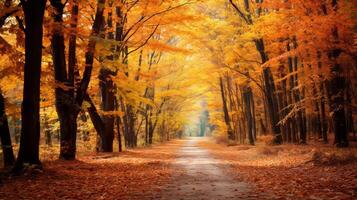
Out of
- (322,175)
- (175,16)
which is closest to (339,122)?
(322,175)

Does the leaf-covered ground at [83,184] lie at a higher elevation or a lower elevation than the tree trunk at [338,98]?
lower

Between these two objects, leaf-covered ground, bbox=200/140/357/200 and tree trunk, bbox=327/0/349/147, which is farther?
tree trunk, bbox=327/0/349/147

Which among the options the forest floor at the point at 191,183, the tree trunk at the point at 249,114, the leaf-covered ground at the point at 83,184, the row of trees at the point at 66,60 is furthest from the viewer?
the tree trunk at the point at 249,114

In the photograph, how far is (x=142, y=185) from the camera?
991 centimetres

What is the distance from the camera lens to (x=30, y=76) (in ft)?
34.2

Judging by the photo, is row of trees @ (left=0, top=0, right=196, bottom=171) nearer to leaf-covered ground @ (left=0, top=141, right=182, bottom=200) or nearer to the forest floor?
leaf-covered ground @ (left=0, top=141, right=182, bottom=200)

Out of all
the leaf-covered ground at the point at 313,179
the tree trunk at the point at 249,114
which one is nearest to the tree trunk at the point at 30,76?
the leaf-covered ground at the point at 313,179

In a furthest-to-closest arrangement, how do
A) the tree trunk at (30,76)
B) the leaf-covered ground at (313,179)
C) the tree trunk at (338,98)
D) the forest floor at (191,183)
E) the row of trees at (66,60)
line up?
the tree trunk at (338,98) < the row of trees at (66,60) < the tree trunk at (30,76) < the forest floor at (191,183) < the leaf-covered ground at (313,179)

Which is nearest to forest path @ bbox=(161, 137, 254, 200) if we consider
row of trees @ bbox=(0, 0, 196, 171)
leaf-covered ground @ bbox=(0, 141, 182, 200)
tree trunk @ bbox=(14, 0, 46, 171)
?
leaf-covered ground @ bbox=(0, 141, 182, 200)

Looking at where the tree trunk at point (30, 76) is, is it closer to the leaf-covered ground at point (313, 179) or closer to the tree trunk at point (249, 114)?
the leaf-covered ground at point (313, 179)

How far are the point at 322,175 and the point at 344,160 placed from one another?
6.55 feet

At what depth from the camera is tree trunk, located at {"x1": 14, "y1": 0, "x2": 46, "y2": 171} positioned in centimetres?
1041

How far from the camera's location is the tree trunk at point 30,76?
34.1ft

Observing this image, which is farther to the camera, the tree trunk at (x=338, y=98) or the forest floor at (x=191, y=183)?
the tree trunk at (x=338, y=98)
